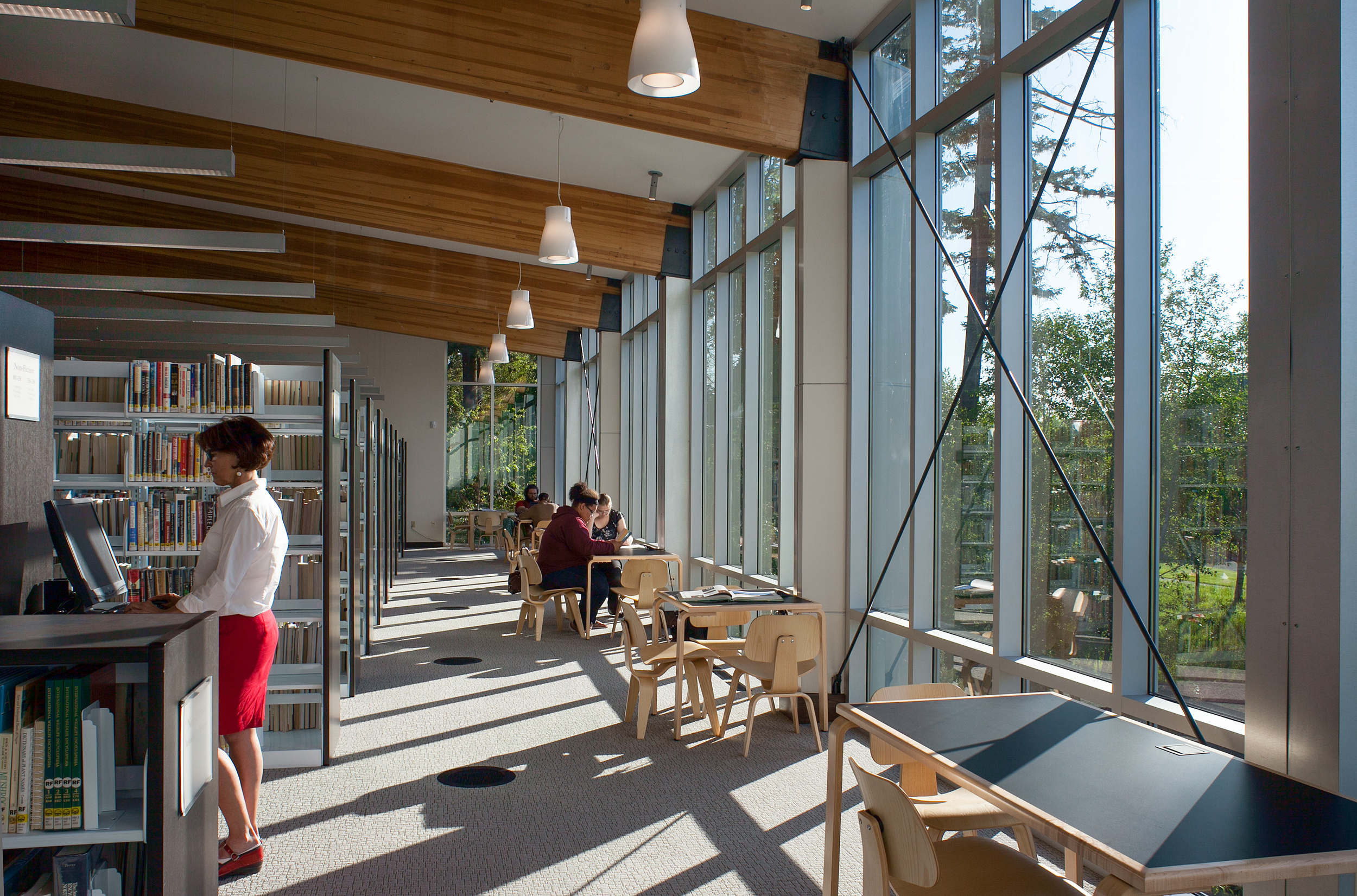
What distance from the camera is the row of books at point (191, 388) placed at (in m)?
4.73

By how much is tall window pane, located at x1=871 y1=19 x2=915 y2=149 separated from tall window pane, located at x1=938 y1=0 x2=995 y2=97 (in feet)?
0.70

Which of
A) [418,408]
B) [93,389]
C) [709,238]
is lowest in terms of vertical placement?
[93,389]

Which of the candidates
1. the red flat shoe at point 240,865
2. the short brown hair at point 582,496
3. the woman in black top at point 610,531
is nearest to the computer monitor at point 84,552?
the red flat shoe at point 240,865

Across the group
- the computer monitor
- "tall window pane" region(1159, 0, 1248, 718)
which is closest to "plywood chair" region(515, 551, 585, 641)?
the computer monitor

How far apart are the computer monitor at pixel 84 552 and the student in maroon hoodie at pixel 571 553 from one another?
550cm

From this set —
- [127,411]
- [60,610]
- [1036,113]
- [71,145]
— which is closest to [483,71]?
A: [71,145]

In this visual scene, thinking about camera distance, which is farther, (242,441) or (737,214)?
(737,214)

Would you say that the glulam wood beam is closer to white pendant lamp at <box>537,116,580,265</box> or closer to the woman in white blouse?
white pendant lamp at <box>537,116,580,265</box>

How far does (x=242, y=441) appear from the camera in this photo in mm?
3420

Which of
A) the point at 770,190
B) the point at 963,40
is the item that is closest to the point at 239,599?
the point at 963,40

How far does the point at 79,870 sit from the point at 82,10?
3.08 m

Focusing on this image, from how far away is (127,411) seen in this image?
15.5 ft

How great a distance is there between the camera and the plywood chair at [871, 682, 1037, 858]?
9.33 ft

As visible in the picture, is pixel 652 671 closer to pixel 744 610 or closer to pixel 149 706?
pixel 744 610
